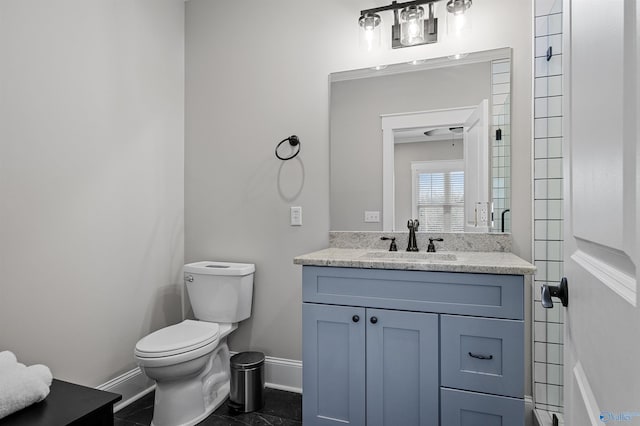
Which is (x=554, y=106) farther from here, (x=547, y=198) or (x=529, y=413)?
(x=529, y=413)

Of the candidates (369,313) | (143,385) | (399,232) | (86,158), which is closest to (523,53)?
(399,232)

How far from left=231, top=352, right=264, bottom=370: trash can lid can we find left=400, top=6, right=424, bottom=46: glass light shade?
2.03m

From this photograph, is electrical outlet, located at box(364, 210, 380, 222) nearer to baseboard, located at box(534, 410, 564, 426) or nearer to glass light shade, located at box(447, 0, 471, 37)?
glass light shade, located at box(447, 0, 471, 37)

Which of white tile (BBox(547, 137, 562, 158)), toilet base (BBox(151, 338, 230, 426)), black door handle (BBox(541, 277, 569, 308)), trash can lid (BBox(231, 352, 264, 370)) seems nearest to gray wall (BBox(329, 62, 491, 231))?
white tile (BBox(547, 137, 562, 158))

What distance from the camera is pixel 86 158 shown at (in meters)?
1.98

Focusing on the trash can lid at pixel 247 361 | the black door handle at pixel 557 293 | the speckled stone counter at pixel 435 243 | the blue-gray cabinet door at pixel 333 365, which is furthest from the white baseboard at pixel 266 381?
the black door handle at pixel 557 293

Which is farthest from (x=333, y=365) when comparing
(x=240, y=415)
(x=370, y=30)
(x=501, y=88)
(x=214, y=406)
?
(x=370, y=30)

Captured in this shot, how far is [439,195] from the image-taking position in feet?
6.92

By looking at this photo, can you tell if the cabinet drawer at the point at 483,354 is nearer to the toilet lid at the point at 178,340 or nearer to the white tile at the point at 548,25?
the toilet lid at the point at 178,340

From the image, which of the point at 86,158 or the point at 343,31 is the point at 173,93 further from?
the point at 343,31

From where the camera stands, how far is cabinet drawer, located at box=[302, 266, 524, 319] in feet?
4.73

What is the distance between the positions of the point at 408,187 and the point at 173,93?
69.5 inches

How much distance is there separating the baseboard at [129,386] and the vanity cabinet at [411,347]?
1159 mm

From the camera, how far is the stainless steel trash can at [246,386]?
2074 mm
